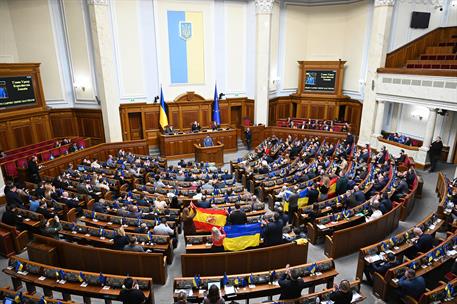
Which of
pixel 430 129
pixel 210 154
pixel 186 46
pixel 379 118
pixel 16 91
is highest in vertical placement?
pixel 186 46

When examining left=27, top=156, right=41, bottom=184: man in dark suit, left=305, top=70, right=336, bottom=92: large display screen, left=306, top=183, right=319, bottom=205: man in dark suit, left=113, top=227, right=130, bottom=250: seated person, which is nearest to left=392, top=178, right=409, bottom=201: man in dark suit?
left=306, top=183, right=319, bottom=205: man in dark suit

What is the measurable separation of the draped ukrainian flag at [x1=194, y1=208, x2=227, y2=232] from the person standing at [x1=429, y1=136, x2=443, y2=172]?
11447 mm

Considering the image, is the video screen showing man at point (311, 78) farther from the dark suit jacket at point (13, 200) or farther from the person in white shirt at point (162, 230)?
the dark suit jacket at point (13, 200)

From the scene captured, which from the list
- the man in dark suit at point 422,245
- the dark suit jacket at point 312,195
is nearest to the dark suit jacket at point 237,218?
the dark suit jacket at point 312,195

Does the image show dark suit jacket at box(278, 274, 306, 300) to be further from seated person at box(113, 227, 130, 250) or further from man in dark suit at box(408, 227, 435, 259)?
seated person at box(113, 227, 130, 250)

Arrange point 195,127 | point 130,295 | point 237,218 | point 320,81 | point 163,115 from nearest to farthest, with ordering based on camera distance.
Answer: point 130,295
point 237,218
point 163,115
point 195,127
point 320,81

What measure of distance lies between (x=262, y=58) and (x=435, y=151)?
11.0 meters

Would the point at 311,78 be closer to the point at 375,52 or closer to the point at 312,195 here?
the point at 375,52

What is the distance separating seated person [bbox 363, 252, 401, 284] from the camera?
6590 mm

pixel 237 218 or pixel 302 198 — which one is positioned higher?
pixel 237 218

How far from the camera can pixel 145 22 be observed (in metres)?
17.8

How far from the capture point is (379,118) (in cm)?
1741

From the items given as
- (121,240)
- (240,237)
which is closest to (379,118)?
(240,237)

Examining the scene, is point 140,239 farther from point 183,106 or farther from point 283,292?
point 183,106
